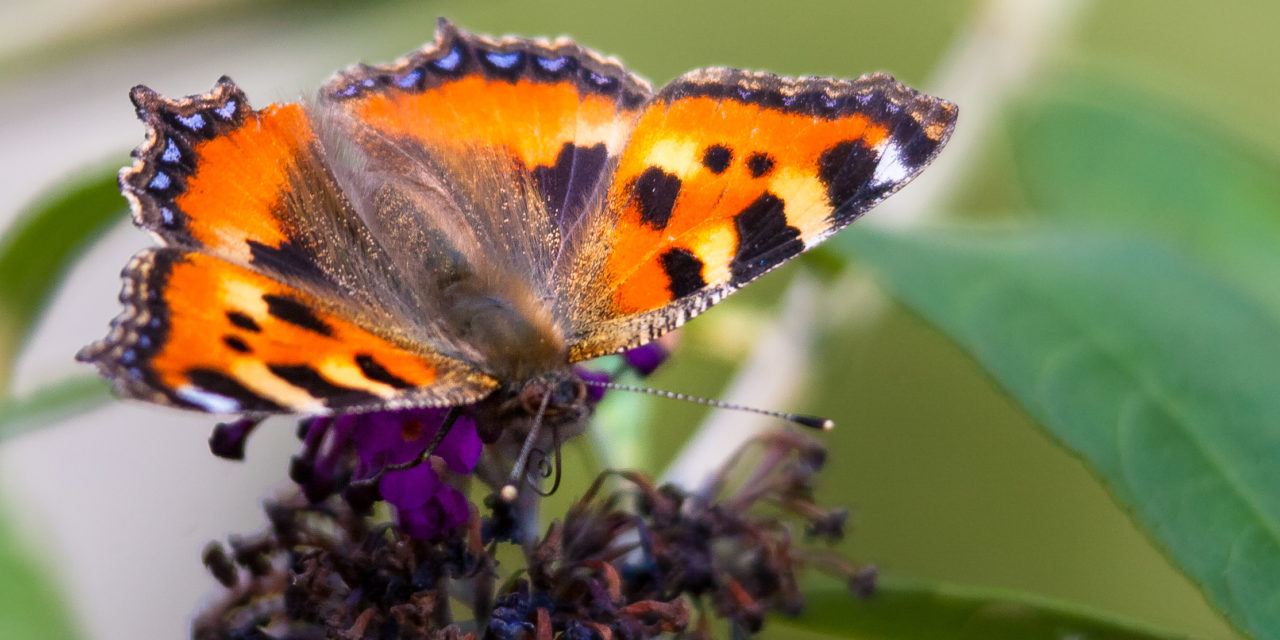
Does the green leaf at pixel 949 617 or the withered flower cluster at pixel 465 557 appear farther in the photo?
the green leaf at pixel 949 617

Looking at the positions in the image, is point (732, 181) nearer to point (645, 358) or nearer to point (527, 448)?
point (645, 358)

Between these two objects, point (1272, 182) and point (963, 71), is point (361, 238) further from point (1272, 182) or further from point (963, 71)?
point (1272, 182)

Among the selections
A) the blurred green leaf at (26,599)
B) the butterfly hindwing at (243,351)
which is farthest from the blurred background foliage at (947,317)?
the butterfly hindwing at (243,351)

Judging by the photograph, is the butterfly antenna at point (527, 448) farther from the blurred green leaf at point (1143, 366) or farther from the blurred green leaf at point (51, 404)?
the blurred green leaf at point (51, 404)

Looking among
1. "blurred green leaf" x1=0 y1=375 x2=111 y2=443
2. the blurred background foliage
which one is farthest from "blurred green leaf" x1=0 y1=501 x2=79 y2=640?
"blurred green leaf" x1=0 y1=375 x2=111 y2=443

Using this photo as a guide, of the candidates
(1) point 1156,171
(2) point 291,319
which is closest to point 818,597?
(2) point 291,319

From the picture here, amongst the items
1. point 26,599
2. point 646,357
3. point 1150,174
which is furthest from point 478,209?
point 1150,174

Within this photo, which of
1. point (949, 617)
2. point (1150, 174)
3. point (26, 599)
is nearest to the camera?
point (949, 617)
